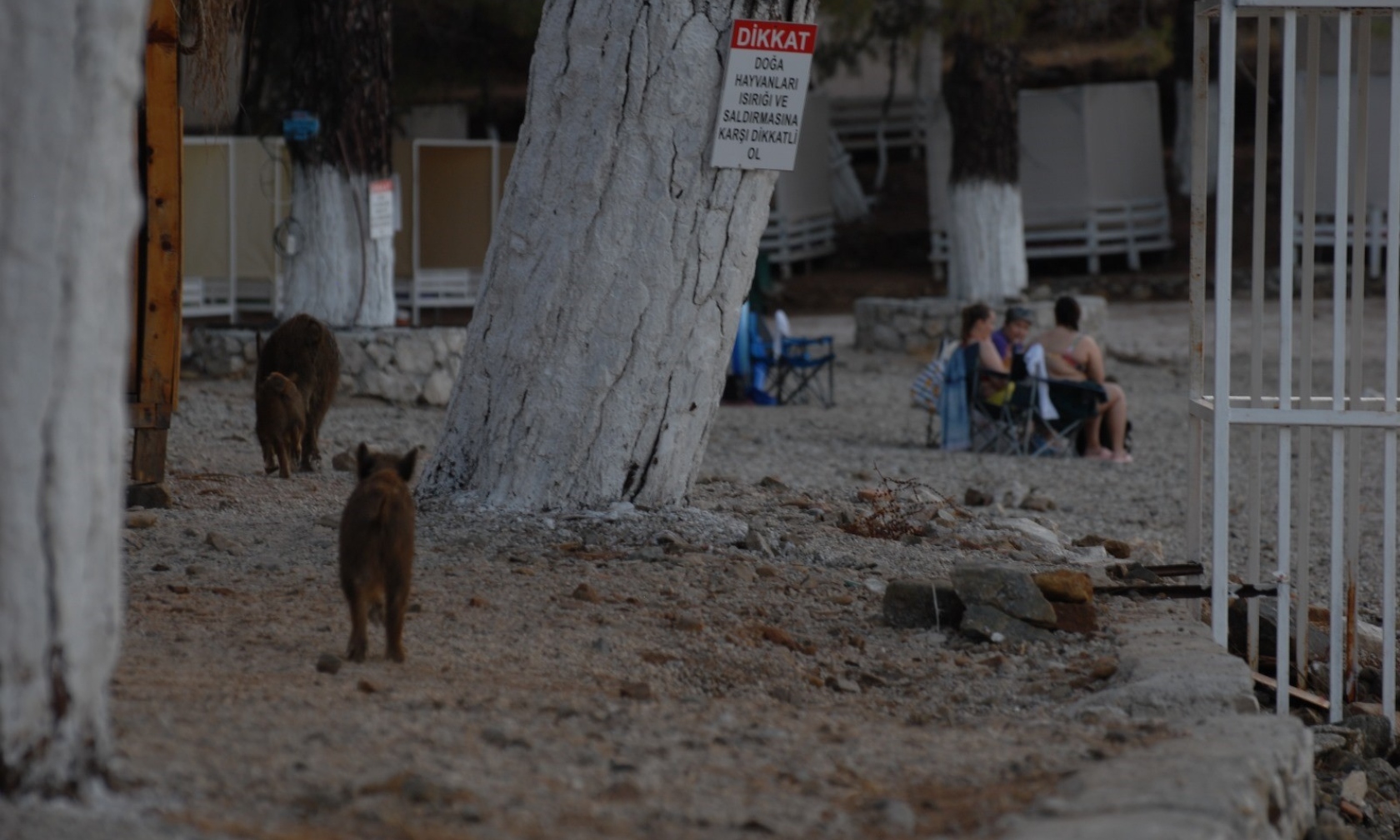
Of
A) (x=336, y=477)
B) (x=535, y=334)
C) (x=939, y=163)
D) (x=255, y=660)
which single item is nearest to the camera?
(x=255, y=660)

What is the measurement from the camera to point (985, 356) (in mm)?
11930

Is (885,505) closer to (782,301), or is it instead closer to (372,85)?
(372,85)

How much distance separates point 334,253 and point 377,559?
33.5 ft

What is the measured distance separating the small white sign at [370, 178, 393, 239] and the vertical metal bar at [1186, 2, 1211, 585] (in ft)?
29.7

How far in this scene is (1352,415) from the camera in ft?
18.2

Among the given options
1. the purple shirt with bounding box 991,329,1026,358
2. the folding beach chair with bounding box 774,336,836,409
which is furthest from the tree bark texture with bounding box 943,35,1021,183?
the purple shirt with bounding box 991,329,1026,358

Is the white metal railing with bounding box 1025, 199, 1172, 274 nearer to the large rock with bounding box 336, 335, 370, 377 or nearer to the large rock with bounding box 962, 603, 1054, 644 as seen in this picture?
the large rock with bounding box 336, 335, 370, 377

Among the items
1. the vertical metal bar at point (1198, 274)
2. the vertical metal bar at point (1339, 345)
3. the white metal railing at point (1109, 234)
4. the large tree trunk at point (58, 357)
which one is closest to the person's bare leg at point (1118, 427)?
the vertical metal bar at point (1198, 274)

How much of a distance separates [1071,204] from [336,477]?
20314 millimetres

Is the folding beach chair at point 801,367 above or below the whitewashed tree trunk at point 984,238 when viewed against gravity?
below

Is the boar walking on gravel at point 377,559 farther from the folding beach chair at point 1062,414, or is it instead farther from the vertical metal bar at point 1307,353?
the folding beach chair at point 1062,414

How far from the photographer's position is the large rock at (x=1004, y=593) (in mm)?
5320

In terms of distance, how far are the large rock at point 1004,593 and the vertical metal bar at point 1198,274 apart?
99 cm

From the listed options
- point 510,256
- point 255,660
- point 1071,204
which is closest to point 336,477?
point 510,256
